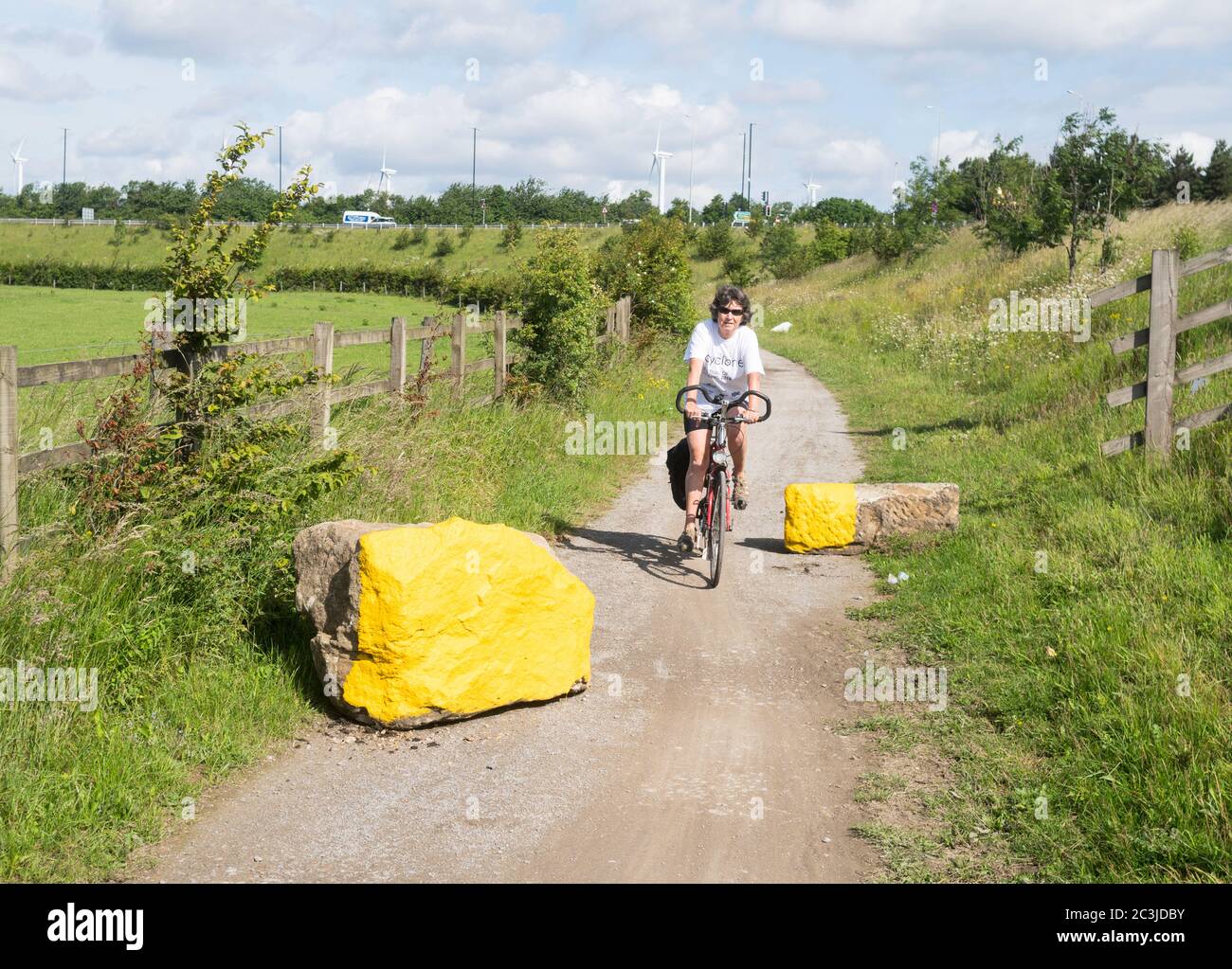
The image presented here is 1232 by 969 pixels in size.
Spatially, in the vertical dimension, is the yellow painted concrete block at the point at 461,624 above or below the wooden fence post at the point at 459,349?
below

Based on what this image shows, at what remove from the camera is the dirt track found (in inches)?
166

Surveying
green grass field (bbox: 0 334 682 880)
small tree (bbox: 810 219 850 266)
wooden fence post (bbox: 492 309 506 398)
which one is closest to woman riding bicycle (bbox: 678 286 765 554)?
green grass field (bbox: 0 334 682 880)

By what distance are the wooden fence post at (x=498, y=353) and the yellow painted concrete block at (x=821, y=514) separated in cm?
523

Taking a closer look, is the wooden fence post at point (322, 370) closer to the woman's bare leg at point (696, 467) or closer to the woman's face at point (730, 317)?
the woman's bare leg at point (696, 467)

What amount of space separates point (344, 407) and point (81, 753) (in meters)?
5.47

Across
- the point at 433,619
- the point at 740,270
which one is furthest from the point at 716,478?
the point at 740,270

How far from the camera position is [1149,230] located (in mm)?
24344

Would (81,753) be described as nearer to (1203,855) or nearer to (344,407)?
(1203,855)

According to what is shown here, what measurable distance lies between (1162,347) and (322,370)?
7189 millimetres

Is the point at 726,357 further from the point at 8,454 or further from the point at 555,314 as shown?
the point at 555,314

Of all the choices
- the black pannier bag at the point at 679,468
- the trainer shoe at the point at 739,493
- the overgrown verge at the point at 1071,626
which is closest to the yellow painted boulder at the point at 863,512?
the overgrown verge at the point at 1071,626

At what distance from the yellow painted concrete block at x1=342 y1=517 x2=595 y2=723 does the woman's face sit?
305cm

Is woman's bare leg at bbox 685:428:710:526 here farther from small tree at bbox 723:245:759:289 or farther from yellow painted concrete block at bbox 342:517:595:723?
small tree at bbox 723:245:759:289

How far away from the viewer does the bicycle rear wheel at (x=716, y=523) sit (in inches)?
320
